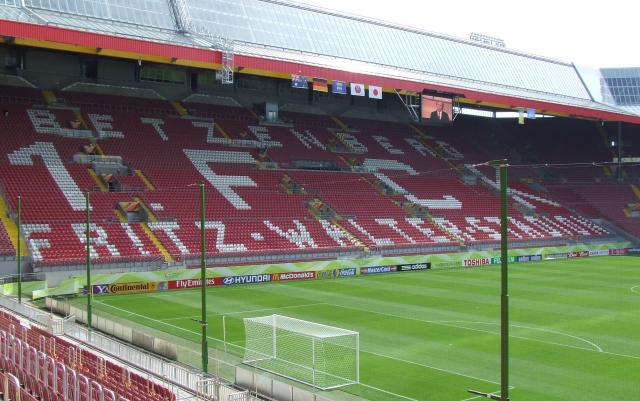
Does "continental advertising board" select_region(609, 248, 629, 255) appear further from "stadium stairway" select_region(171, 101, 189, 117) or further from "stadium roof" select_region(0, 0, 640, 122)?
"stadium stairway" select_region(171, 101, 189, 117)

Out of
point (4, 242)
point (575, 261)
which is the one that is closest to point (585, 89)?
point (575, 261)

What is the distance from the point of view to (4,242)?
114 ft

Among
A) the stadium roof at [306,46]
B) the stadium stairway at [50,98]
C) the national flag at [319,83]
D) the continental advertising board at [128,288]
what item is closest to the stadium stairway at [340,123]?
the stadium roof at [306,46]

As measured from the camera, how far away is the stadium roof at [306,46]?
39.7 metres

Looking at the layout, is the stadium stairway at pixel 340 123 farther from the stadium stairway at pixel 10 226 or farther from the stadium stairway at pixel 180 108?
the stadium stairway at pixel 10 226

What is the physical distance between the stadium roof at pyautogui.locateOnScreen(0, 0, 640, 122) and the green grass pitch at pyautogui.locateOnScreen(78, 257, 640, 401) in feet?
49.0

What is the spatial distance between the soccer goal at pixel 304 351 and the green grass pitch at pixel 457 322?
0.73 meters

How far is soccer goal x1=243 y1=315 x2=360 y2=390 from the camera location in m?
18.3

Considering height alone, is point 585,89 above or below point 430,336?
above

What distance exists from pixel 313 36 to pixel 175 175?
1738cm

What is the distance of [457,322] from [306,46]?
32.7 meters

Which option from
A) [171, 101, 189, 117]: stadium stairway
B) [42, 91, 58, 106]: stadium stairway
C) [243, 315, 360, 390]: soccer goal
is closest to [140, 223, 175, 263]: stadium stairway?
[42, 91, 58, 106]: stadium stairway

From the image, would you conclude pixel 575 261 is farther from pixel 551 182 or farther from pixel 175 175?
pixel 175 175

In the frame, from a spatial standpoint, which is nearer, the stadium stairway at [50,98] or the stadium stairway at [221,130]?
the stadium stairway at [50,98]
